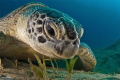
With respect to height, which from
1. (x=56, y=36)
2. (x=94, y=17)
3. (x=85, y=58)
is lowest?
(x=85, y=58)

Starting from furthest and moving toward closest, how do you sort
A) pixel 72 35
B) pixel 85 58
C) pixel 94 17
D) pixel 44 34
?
pixel 94 17
pixel 85 58
pixel 44 34
pixel 72 35

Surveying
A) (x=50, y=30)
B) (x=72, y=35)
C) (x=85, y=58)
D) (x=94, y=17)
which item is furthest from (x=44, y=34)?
(x=94, y=17)

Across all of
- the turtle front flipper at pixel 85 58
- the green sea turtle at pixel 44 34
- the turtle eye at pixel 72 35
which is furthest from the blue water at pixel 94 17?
the turtle eye at pixel 72 35

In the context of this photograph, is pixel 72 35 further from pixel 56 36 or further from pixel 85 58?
pixel 85 58

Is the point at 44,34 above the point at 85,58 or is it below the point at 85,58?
above

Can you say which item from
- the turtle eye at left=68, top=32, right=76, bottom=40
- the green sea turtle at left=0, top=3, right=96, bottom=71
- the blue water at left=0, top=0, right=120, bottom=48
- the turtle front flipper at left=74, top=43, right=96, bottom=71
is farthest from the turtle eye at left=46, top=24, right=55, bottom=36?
the blue water at left=0, top=0, right=120, bottom=48

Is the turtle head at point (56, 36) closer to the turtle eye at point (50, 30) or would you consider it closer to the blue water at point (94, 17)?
the turtle eye at point (50, 30)

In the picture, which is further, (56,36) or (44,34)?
(44,34)

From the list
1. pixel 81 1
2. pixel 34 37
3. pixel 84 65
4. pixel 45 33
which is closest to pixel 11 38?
pixel 34 37
